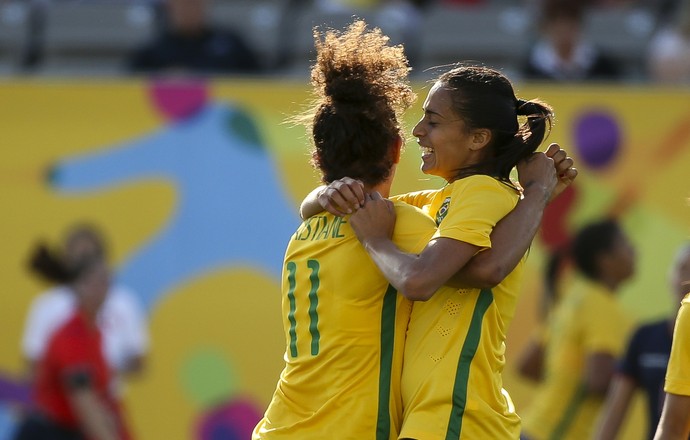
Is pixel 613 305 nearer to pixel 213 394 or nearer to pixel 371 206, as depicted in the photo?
pixel 213 394

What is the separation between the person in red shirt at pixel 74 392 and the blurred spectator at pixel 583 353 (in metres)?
2.23

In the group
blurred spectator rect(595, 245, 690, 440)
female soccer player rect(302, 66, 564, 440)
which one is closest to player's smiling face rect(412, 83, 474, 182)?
female soccer player rect(302, 66, 564, 440)

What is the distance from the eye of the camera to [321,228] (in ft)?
11.5

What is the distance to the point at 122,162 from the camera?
7387 mm

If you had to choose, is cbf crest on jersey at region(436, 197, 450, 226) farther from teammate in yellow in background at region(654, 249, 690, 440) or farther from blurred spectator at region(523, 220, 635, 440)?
blurred spectator at region(523, 220, 635, 440)

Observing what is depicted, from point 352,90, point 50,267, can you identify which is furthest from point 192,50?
point 352,90

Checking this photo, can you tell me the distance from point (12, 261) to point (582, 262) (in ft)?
10.5

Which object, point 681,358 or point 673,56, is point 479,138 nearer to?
point 681,358

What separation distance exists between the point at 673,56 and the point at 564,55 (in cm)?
70

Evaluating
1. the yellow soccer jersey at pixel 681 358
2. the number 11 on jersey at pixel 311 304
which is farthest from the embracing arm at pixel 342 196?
the yellow soccer jersey at pixel 681 358

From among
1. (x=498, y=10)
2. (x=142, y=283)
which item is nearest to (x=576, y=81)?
(x=498, y=10)

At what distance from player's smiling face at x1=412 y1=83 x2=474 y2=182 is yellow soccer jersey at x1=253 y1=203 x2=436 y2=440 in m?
0.15

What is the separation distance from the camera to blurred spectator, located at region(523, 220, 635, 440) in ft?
20.5

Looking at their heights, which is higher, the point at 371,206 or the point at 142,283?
the point at 371,206
